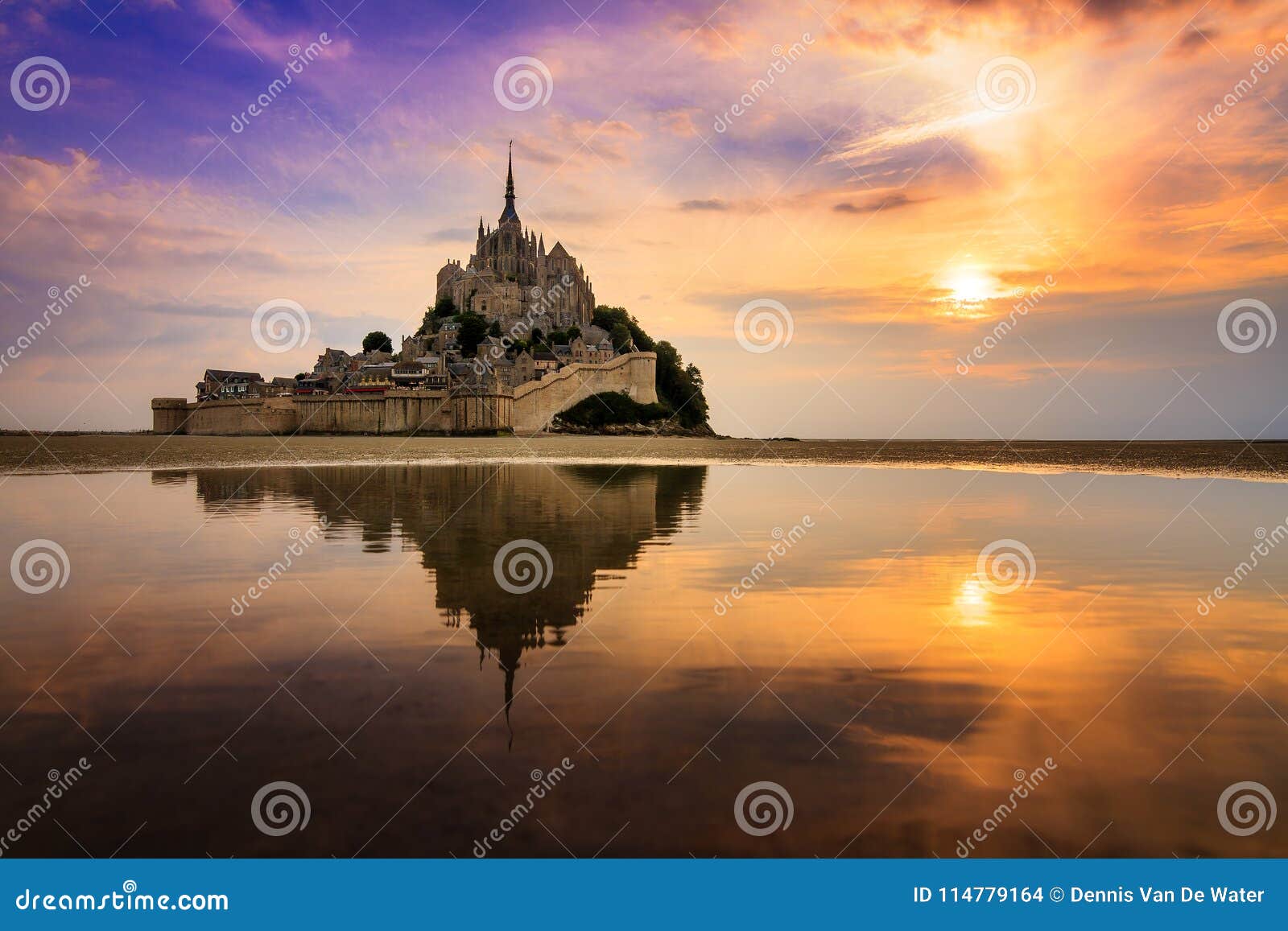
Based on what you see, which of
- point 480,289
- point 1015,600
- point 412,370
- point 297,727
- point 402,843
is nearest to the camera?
point 402,843

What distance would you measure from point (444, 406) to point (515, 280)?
3520 centimetres

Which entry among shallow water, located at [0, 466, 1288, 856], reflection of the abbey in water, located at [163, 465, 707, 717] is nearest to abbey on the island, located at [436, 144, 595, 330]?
reflection of the abbey in water, located at [163, 465, 707, 717]

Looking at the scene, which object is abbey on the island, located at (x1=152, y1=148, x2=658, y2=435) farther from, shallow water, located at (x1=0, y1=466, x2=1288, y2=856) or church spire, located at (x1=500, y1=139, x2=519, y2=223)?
shallow water, located at (x1=0, y1=466, x2=1288, y2=856)

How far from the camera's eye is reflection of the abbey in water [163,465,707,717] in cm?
772

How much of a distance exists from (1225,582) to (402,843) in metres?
10.0

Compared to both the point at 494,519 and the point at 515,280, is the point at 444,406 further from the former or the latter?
the point at 494,519

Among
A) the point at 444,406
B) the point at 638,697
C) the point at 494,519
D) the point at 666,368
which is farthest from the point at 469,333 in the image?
the point at 638,697

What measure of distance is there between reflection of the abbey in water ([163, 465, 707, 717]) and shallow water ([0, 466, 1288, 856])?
0.10m

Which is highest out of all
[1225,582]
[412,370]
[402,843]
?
[412,370]

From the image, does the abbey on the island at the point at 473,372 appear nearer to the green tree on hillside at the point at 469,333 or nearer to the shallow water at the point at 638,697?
the green tree on hillside at the point at 469,333

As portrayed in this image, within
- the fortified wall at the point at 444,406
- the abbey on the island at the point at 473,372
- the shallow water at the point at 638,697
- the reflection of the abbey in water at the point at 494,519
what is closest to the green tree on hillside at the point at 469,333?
the abbey on the island at the point at 473,372

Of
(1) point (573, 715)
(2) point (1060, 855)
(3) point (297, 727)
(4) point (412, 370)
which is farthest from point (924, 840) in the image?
(4) point (412, 370)

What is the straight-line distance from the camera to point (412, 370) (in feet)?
363

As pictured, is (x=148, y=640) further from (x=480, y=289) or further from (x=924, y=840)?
(x=480, y=289)
